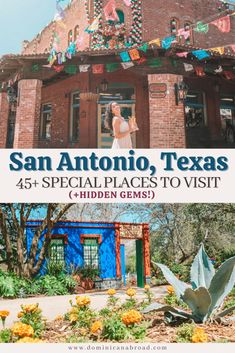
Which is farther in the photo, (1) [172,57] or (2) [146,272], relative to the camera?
(1) [172,57]

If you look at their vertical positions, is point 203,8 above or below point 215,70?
above

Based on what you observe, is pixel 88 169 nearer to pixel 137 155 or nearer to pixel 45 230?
pixel 137 155

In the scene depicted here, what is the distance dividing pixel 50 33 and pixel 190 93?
619 cm

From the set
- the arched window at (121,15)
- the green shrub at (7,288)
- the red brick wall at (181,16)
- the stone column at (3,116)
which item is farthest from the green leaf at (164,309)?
the arched window at (121,15)

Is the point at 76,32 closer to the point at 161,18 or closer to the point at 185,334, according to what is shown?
the point at 161,18

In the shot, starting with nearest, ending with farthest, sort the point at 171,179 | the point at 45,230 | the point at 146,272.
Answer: the point at 171,179 < the point at 146,272 < the point at 45,230

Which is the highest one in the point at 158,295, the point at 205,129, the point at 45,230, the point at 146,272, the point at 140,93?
the point at 140,93

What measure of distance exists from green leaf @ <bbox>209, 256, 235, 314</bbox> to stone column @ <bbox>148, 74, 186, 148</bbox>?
584cm

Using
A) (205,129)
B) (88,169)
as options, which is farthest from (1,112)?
(88,169)

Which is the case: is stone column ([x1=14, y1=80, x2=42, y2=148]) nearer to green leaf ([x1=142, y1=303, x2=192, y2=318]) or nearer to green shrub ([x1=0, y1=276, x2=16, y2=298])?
green shrub ([x1=0, y1=276, x2=16, y2=298])

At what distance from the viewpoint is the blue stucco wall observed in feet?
22.5

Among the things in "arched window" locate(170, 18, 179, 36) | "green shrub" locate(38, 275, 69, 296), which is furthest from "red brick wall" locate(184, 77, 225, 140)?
"green shrub" locate(38, 275, 69, 296)

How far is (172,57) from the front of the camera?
838cm

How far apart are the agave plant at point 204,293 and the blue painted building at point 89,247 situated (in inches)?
130
